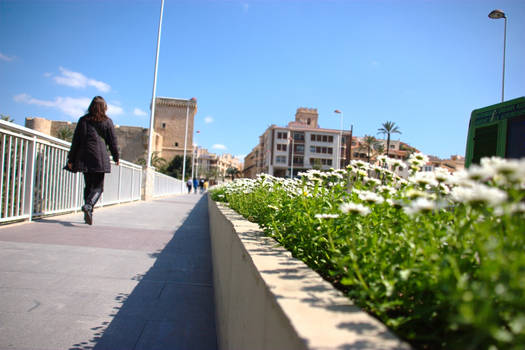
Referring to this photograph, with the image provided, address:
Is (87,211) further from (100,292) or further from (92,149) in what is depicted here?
(100,292)

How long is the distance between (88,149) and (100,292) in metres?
3.13

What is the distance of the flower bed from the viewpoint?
862 millimetres

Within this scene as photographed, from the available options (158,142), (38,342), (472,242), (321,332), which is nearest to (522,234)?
(472,242)

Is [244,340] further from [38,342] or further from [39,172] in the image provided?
[39,172]

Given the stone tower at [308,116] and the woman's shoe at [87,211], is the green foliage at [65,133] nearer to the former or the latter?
the stone tower at [308,116]

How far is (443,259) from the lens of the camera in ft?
4.12

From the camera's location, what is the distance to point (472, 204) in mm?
1083

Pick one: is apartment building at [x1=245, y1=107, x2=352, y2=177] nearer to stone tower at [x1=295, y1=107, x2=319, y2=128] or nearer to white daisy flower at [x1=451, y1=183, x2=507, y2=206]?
stone tower at [x1=295, y1=107, x2=319, y2=128]

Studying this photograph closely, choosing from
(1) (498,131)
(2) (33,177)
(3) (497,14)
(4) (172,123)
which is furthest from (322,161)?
(2) (33,177)

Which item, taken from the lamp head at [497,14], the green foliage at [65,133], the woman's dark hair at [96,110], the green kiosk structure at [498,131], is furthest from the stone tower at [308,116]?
the woman's dark hair at [96,110]

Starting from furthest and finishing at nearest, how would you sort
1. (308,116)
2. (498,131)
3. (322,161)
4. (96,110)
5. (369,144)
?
(308,116) < (322,161) < (369,144) < (498,131) < (96,110)

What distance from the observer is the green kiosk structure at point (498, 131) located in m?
5.82

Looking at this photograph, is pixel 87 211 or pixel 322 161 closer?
pixel 87 211

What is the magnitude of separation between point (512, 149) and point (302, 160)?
6868 centimetres
